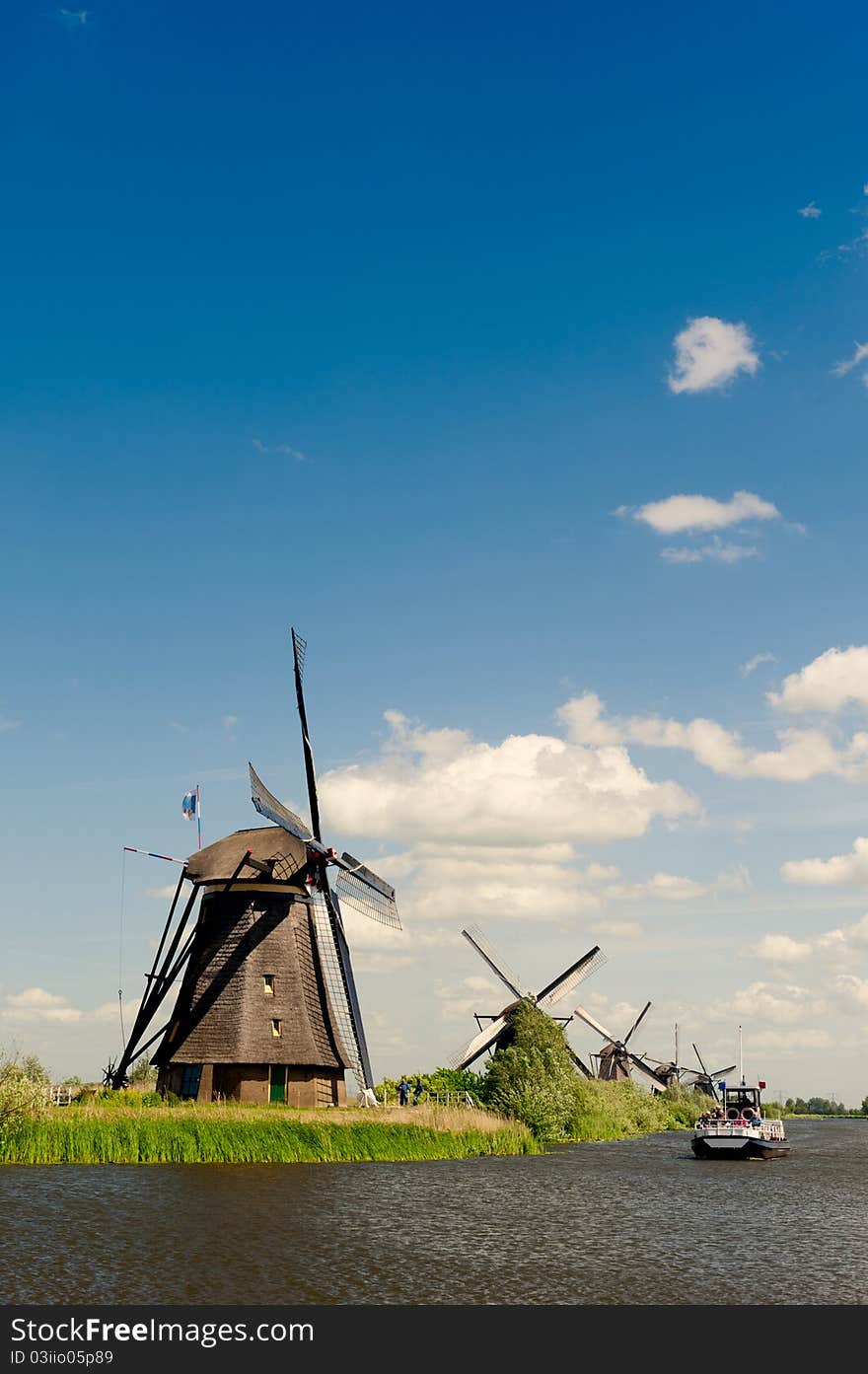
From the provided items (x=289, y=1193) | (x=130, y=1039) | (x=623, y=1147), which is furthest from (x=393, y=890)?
(x=289, y=1193)

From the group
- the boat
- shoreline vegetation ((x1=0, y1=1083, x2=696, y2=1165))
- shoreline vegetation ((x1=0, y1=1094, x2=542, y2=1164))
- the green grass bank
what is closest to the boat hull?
the boat

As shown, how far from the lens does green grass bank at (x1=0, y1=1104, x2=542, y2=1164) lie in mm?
34000

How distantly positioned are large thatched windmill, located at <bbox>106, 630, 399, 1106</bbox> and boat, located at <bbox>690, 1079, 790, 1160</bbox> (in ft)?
48.8

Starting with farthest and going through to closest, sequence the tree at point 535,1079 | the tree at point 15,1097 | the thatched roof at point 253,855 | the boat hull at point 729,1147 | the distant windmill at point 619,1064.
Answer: the distant windmill at point 619,1064 → the tree at point 535,1079 → the boat hull at point 729,1147 → the thatched roof at point 253,855 → the tree at point 15,1097

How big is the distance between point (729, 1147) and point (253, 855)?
78.3 ft

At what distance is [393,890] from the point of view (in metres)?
52.4

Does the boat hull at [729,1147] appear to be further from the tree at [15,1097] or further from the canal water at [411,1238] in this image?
the tree at [15,1097]

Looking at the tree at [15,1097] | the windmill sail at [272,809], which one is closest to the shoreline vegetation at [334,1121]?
the tree at [15,1097]

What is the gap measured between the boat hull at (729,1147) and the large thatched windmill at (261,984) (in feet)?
47.7

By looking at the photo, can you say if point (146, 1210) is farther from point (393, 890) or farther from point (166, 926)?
point (393, 890)

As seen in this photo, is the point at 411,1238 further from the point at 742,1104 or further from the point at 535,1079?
the point at 742,1104

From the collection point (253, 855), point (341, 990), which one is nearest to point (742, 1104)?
point (341, 990)

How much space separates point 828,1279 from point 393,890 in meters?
33.6

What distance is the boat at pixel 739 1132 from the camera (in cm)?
4947
